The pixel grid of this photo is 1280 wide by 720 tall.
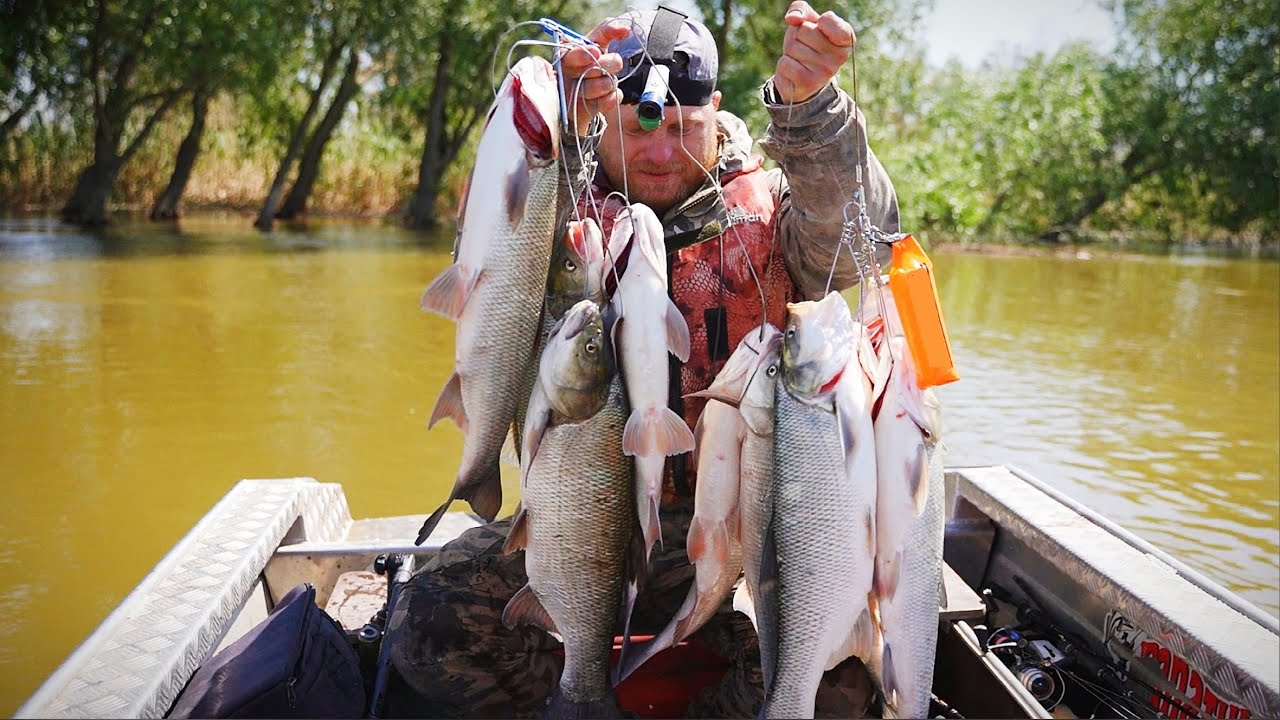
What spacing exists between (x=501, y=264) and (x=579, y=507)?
2.35 ft

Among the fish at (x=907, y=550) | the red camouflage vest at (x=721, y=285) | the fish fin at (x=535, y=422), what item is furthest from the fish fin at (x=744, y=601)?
the fish fin at (x=535, y=422)

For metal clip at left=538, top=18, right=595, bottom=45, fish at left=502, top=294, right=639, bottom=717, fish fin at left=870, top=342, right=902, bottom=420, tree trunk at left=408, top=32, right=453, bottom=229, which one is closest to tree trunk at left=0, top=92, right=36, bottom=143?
tree trunk at left=408, top=32, right=453, bottom=229

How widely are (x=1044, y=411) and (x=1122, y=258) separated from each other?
70.3ft

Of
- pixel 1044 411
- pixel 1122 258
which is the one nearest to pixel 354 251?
pixel 1044 411

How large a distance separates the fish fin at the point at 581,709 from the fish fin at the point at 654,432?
0.78 metres

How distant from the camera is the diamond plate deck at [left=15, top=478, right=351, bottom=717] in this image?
8.77ft

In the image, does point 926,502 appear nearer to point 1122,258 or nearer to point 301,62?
point 1122,258

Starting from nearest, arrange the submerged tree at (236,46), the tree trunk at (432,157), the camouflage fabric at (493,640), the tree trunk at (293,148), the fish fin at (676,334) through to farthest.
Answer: the fish fin at (676,334)
the camouflage fabric at (493,640)
the submerged tree at (236,46)
the tree trunk at (293,148)
the tree trunk at (432,157)

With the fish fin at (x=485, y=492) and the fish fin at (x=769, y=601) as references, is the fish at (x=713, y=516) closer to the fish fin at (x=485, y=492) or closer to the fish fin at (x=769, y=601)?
the fish fin at (x=769, y=601)

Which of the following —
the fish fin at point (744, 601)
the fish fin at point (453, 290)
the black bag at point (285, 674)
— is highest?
the fish fin at point (453, 290)

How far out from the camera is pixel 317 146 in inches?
1339

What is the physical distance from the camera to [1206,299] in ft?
64.3

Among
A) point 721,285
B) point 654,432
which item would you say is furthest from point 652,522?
point 721,285

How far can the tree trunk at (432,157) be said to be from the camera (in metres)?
34.7
